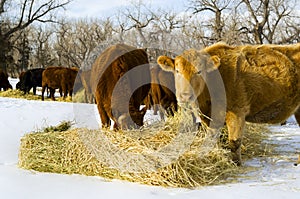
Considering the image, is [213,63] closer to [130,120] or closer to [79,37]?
[130,120]

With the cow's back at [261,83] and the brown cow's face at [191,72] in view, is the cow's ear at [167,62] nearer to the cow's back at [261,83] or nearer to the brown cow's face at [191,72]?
the brown cow's face at [191,72]

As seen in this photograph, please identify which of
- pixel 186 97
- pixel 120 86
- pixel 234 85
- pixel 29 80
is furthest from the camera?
pixel 29 80

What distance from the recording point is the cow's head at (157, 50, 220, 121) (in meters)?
4.07

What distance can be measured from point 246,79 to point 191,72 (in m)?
0.80

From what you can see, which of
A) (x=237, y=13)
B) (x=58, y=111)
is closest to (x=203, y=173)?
(x=58, y=111)

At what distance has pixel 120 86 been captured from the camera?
4797 mm

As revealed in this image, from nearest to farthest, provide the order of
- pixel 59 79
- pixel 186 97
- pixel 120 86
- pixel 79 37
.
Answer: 1. pixel 186 97
2. pixel 120 86
3. pixel 59 79
4. pixel 79 37

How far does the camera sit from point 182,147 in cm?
395

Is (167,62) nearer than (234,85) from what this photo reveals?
No

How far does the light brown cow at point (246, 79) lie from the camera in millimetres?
4211

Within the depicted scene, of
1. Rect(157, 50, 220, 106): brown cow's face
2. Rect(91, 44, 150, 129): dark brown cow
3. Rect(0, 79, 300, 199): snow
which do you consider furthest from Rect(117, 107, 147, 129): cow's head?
Rect(0, 79, 300, 199): snow

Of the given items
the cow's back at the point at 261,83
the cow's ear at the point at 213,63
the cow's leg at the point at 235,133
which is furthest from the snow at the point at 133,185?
the cow's ear at the point at 213,63

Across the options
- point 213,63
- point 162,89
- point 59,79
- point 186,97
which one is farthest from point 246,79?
point 59,79

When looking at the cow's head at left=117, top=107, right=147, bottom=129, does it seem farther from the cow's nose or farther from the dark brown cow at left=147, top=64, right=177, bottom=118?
the dark brown cow at left=147, top=64, right=177, bottom=118
